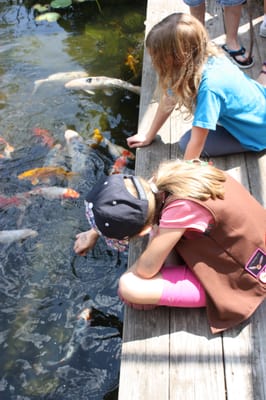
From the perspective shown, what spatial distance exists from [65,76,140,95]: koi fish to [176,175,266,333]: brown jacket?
2.92 m

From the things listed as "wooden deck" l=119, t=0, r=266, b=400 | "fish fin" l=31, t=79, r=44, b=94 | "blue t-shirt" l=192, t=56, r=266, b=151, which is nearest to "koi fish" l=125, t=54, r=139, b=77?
"fish fin" l=31, t=79, r=44, b=94

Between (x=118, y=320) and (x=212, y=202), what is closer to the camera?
(x=212, y=202)

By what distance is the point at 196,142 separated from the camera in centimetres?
278

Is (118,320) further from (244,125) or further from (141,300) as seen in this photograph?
(244,125)

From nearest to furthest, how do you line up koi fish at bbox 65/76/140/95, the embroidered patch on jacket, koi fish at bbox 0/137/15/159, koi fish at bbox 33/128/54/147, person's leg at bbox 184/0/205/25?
1. the embroidered patch on jacket
2. person's leg at bbox 184/0/205/25
3. koi fish at bbox 0/137/15/159
4. koi fish at bbox 33/128/54/147
5. koi fish at bbox 65/76/140/95

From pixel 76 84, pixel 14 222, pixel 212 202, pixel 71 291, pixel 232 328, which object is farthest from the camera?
pixel 76 84

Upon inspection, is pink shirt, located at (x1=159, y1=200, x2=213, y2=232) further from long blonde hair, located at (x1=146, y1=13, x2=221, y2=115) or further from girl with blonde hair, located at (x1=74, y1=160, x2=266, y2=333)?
long blonde hair, located at (x1=146, y1=13, x2=221, y2=115)

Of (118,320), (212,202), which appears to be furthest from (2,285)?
(212,202)

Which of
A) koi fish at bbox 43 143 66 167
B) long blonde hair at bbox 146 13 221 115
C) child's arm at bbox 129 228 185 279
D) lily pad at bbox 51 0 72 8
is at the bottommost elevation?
koi fish at bbox 43 143 66 167

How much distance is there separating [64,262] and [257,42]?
8.77 feet

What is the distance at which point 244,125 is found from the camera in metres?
2.94

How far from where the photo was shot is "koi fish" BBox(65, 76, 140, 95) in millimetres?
4848

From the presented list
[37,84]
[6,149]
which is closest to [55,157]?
[6,149]

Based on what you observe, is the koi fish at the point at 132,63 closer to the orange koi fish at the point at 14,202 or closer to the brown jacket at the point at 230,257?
the orange koi fish at the point at 14,202
